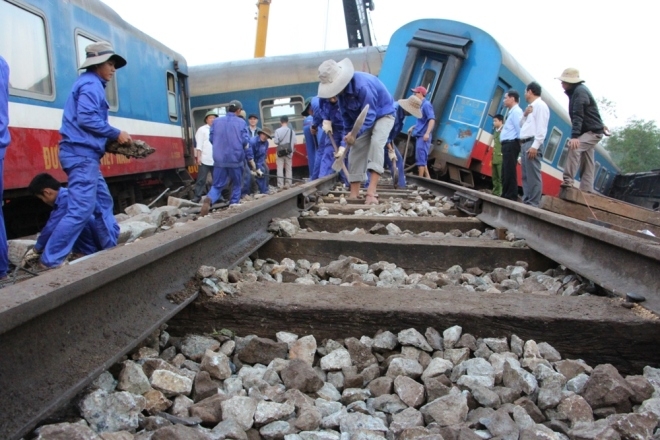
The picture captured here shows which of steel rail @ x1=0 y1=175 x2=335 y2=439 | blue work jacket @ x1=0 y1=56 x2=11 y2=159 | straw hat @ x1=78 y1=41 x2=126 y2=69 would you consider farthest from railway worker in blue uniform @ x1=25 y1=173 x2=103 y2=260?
steel rail @ x1=0 y1=175 x2=335 y2=439

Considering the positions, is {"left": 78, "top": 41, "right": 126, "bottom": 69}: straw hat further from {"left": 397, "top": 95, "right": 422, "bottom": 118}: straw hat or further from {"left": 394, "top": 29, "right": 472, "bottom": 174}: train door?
{"left": 394, "top": 29, "right": 472, "bottom": 174}: train door

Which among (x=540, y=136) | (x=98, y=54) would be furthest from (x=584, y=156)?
(x=98, y=54)

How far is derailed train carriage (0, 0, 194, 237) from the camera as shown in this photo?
5156 mm

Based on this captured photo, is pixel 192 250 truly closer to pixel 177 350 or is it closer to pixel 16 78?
pixel 177 350

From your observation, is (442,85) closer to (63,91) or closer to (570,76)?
(570,76)

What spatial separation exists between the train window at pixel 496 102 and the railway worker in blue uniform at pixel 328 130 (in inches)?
123

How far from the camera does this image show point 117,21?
746 centimetres

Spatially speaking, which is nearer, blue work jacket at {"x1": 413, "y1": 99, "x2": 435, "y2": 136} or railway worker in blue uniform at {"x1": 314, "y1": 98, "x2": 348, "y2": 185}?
railway worker in blue uniform at {"x1": 314, "y1": 98, "x2": 348, "y2": 185}

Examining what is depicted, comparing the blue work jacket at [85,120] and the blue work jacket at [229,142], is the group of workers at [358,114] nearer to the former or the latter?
the blue work jacket at [229,142]

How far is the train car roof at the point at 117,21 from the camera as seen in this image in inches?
260

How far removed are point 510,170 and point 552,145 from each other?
461 cm

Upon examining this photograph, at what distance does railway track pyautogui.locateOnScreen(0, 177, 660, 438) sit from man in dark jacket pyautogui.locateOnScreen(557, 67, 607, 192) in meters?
3.63

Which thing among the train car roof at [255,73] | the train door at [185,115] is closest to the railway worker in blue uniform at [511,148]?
the train car roof at [255,73]

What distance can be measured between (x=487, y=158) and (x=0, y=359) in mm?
9826
